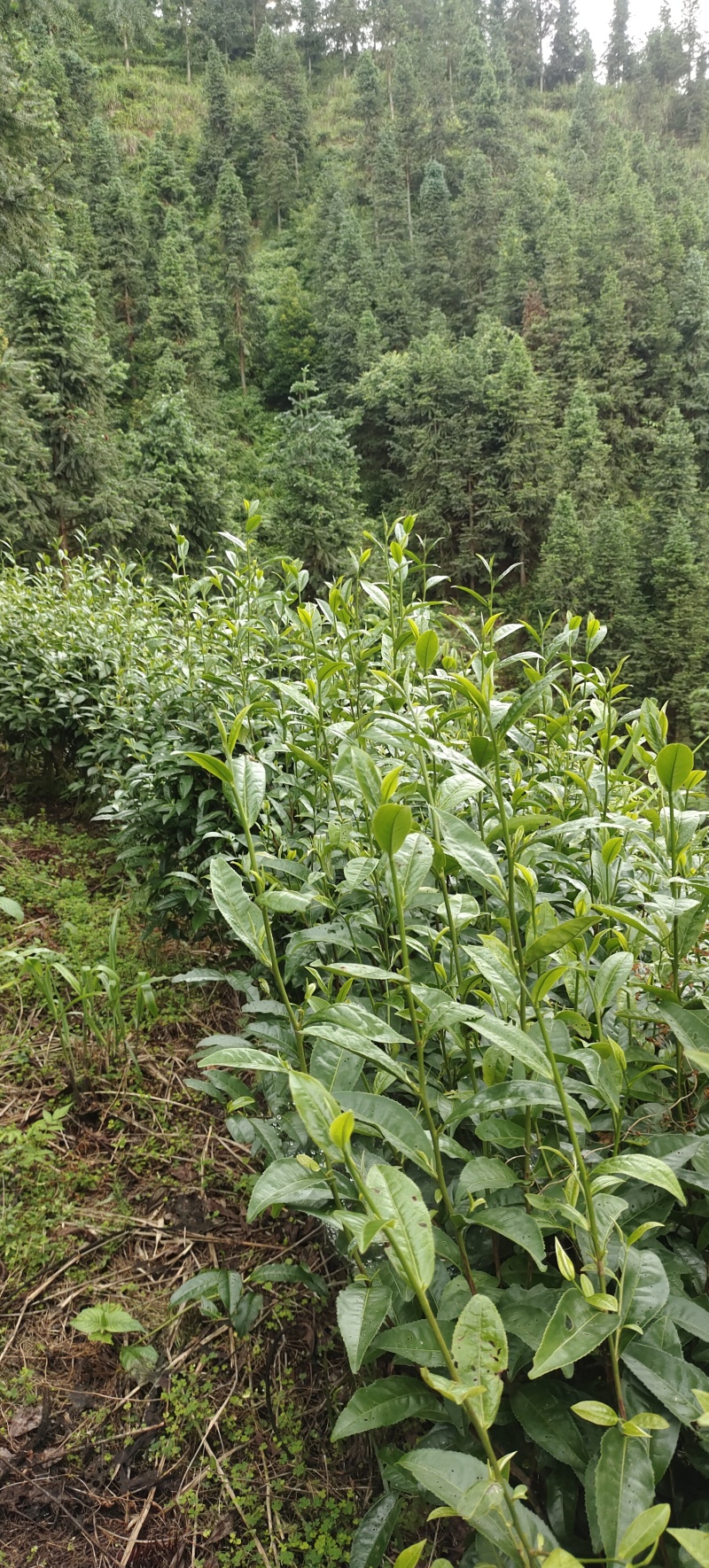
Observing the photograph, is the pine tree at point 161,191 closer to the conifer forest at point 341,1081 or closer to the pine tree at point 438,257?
the pine tree at point 438,257

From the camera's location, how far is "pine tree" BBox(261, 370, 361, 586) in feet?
55.8

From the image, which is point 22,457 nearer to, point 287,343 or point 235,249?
point 235,249

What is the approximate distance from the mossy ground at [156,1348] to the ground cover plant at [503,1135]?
0.44ft

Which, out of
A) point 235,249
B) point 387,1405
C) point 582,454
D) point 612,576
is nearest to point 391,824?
point 387,1405

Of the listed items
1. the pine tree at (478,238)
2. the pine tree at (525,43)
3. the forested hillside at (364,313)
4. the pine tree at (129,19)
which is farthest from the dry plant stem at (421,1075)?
the pine tree at (525,43)

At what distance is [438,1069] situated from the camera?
1060mm

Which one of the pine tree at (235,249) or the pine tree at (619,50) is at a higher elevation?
the pine tree at (619,50)

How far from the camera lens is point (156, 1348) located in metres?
1.37

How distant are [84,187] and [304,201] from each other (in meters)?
17.0

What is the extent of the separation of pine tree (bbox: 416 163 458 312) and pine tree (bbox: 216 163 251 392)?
7108 mm

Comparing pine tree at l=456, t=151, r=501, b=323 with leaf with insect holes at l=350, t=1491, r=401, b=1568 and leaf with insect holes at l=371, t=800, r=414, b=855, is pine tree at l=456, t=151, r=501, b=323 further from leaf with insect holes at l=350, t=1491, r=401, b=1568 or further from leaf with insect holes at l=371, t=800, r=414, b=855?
leaf with insect holes at l=350, t=1491, r=401, b=1568

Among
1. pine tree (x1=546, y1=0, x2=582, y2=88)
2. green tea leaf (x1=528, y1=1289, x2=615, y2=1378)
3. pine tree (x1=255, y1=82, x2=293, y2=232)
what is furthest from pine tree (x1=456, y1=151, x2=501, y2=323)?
green tea leaf (x1=528, y1=1289, x2=615, y2=1378)

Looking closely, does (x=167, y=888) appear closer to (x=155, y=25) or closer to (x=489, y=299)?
(x=489, y=299)

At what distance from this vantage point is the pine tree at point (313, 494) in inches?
669
